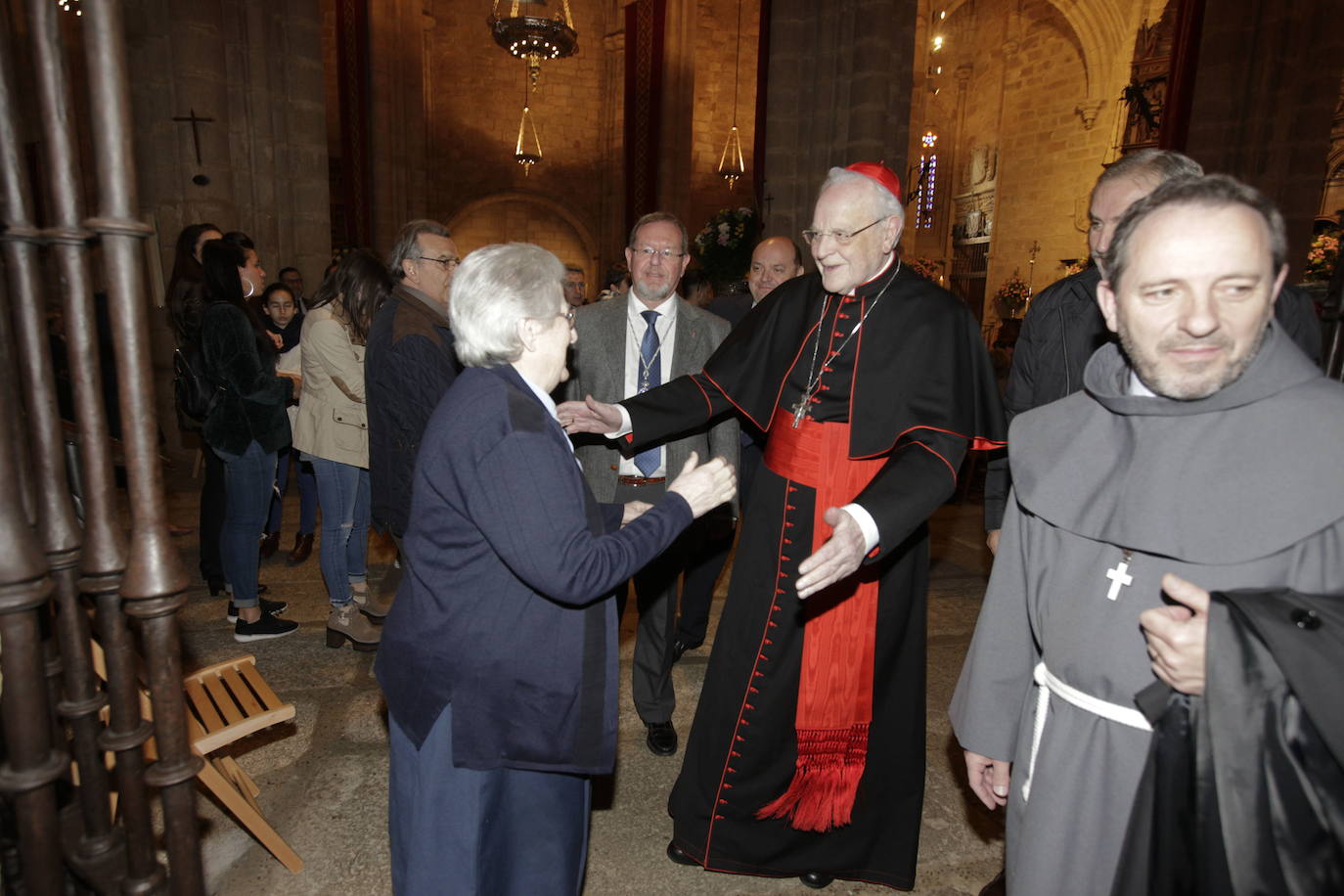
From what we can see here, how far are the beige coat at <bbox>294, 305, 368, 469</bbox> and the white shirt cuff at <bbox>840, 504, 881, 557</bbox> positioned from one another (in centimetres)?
295

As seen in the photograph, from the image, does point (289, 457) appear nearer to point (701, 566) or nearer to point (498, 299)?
point (701, 566)

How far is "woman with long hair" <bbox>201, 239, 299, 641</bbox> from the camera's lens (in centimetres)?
387

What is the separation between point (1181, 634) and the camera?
1.20 metres

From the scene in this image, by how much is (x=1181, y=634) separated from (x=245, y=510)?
4.23m

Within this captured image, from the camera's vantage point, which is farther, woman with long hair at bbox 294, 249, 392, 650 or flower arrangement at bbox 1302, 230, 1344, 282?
flower arrangement at bbox 1302, 230, 1344, 282

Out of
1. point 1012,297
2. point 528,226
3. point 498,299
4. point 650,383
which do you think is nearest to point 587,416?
point 650,383

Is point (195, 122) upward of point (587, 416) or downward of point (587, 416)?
upward

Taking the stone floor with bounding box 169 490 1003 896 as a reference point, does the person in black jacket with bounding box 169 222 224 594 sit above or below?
above

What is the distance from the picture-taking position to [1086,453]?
1478mm

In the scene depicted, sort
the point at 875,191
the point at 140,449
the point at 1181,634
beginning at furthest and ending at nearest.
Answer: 1. the point at 875,191
2. the point at 140,449
3. the point at 1181,634

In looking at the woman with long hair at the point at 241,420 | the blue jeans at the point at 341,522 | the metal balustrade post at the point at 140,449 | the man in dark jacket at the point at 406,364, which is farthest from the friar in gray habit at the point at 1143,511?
the woman with long hair at the point at 241,420

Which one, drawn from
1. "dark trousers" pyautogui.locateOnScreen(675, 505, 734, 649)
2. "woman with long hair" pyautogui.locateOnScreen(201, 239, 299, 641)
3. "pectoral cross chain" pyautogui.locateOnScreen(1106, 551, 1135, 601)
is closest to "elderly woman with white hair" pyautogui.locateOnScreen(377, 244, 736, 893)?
"pectoral cross chain" pyautogui.locateOnScreen(1106, 551, 1135, 601)

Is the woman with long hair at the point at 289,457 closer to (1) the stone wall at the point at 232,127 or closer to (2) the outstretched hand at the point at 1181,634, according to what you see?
(1) the stone wall at the point at 232,127

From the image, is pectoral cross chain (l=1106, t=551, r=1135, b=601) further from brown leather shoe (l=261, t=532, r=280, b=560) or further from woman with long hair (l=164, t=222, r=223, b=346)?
brown leather shoe (l=261, t=532, r=280, b=560)
